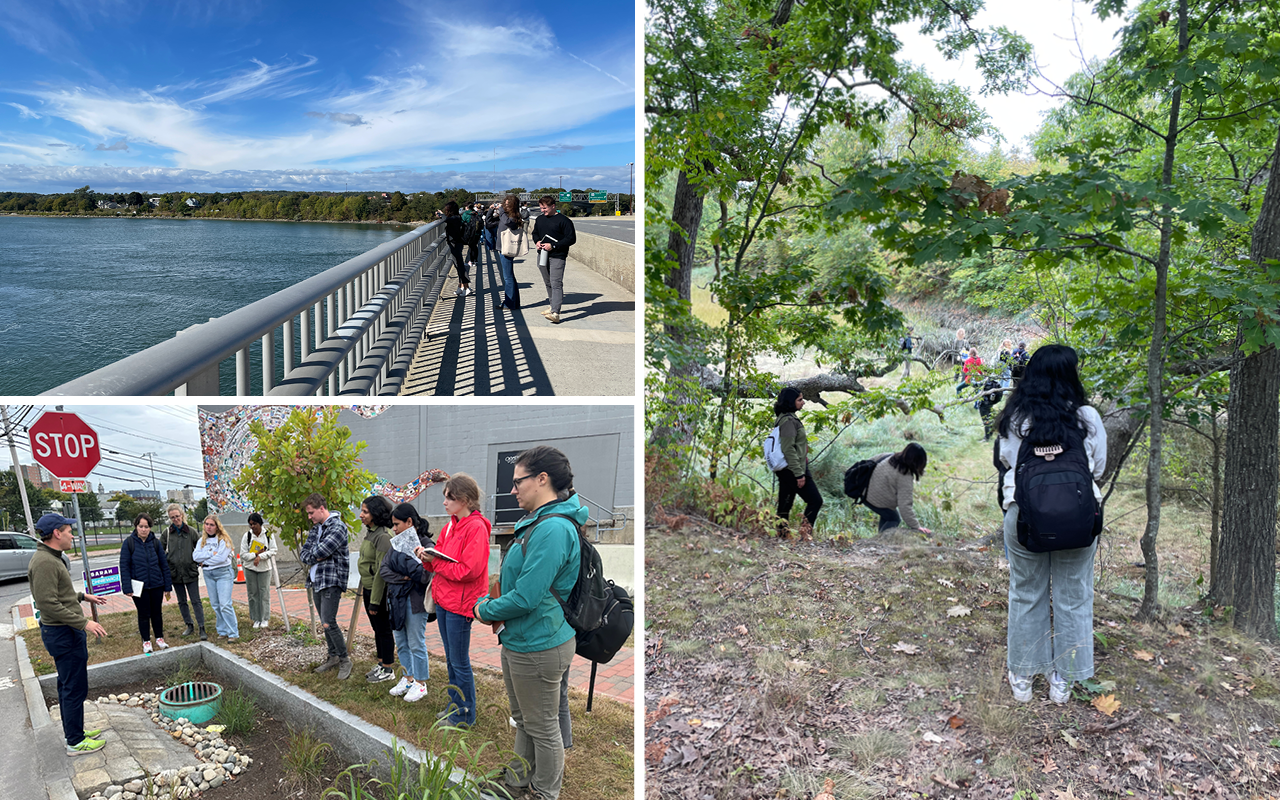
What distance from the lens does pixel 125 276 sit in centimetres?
3262

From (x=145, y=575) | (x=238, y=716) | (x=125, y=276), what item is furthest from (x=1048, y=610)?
(x=125, y=276)

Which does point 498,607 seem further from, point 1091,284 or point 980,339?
point 980,339

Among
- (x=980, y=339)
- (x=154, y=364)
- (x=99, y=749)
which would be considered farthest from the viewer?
(x=980, y=339)

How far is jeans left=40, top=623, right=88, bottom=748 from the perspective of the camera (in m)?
3.84

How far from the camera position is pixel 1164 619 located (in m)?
4.36

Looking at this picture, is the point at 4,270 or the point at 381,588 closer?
the point at 381,588

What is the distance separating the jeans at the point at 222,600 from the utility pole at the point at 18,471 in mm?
1548

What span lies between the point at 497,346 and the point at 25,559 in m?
10.3

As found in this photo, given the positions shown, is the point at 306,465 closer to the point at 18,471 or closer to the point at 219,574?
the point at 18,471

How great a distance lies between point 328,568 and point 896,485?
4596 millimetres

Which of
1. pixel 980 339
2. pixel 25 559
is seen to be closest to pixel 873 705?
pixel 980 339

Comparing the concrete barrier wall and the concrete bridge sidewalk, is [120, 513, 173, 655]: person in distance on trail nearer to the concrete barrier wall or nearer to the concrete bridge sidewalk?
the concrete bridge sidewalk

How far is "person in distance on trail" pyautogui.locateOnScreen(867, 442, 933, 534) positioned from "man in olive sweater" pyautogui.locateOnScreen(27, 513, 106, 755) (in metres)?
5.71

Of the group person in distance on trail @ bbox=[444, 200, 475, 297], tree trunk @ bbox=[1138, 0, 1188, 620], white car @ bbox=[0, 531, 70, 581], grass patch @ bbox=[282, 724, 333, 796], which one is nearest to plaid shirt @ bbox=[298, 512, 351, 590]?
grass patch @ bbox=[282, 724, 333, 796]
